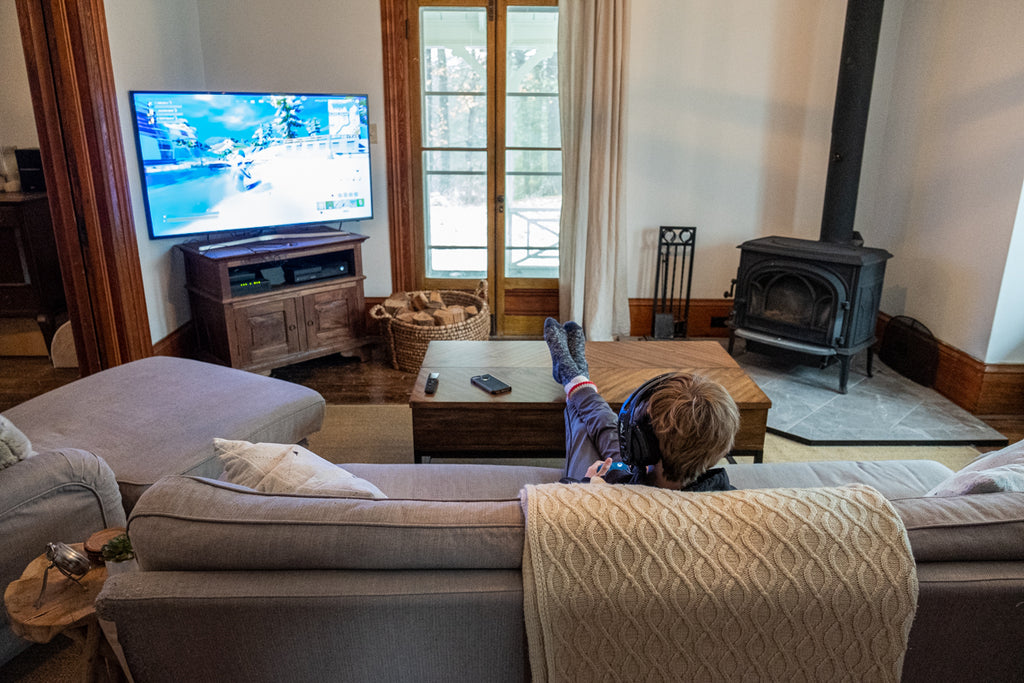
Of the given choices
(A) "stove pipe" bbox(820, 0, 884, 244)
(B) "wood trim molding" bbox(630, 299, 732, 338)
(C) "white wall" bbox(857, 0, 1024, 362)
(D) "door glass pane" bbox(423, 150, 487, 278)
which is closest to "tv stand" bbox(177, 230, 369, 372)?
(D) "door glass pane" bbox(423, 150, 487, 278)

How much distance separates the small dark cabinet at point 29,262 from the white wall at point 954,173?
490 centimetres

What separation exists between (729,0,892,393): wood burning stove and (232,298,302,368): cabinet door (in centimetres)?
251

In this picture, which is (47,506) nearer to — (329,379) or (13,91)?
(329,379)

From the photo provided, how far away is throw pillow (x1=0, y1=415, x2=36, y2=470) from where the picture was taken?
174 cm

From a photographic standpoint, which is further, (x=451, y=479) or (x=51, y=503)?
(x=451, y=479)

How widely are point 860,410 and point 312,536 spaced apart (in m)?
3.07

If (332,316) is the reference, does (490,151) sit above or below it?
above

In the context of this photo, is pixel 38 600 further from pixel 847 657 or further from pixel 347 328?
pixel 347 328

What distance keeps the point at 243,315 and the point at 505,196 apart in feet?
5.78

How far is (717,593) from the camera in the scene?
1193mm

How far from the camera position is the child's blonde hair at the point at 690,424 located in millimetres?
1411

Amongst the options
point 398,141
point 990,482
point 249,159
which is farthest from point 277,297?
point 990,482

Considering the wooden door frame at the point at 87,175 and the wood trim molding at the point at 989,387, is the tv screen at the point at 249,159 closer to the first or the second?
the wooden door frame at the point at 87,175

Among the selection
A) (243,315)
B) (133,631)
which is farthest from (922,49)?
(133,631)
